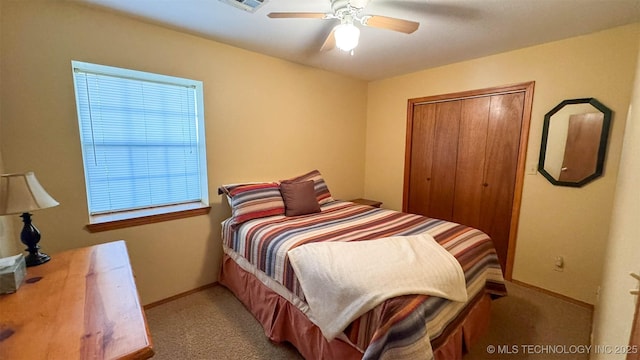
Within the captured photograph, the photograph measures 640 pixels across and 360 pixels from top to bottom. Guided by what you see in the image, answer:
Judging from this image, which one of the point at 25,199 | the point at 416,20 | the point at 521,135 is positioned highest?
the point at 416,20

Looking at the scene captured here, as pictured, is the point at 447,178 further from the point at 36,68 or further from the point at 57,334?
the point at 36,68

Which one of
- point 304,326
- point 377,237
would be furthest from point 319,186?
point 304,326

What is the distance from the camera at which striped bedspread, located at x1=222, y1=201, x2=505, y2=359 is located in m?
1.12

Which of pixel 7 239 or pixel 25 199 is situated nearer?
pixel 25 199

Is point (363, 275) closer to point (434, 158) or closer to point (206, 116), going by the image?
point (206, 116)

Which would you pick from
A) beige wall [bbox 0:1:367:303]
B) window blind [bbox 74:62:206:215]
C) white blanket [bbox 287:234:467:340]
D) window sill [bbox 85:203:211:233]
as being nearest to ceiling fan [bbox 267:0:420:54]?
beige wall [bbox 0:1:367:303]

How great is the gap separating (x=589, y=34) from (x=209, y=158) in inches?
132

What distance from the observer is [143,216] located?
2.10 meters

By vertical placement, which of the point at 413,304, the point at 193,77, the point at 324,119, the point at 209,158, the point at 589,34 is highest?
the point at 589,34

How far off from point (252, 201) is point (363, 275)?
1330 millimetres

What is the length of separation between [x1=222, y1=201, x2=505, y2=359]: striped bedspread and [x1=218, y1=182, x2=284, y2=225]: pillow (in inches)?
2.8

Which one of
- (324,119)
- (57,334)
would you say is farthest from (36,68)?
(324,119)

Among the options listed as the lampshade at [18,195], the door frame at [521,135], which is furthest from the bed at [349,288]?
the lampshade at [18,195]

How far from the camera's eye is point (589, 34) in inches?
81.8
